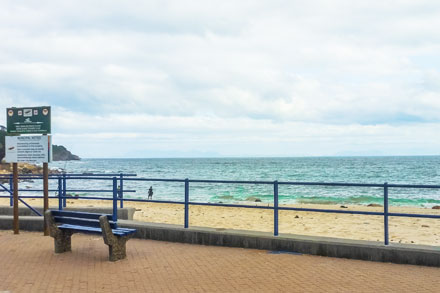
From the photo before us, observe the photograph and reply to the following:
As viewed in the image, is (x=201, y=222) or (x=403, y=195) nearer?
(x=201, y=222)

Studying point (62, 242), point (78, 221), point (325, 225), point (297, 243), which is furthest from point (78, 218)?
point (325, 225)

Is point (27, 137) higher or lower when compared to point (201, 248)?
higher

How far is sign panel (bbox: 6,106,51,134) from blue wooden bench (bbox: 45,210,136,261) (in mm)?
2773

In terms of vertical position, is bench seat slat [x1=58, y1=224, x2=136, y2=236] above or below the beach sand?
above

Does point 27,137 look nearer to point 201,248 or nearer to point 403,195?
point 201,248

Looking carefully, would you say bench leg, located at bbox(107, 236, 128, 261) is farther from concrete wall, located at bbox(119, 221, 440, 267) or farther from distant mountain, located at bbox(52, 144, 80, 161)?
distant mountain, located at bbox(52, 144, 80, 161)

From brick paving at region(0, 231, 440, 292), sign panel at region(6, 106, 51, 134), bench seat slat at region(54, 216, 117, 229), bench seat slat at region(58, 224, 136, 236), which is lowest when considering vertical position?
brick paving at region(0, 231, 440, 292)

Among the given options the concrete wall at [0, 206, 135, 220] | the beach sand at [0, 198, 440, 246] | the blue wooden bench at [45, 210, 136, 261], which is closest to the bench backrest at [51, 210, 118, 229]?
the blue wooden bench at [45, 210, 136, 261]

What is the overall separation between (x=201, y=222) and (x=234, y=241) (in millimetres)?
6487

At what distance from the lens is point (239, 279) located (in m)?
6.21

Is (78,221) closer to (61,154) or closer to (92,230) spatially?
(92,230)

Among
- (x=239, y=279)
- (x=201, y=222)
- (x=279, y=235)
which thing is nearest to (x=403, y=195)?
(x=201, y=222)

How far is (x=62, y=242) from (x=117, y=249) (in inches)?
46.2

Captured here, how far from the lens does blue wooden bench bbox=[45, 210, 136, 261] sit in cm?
725
